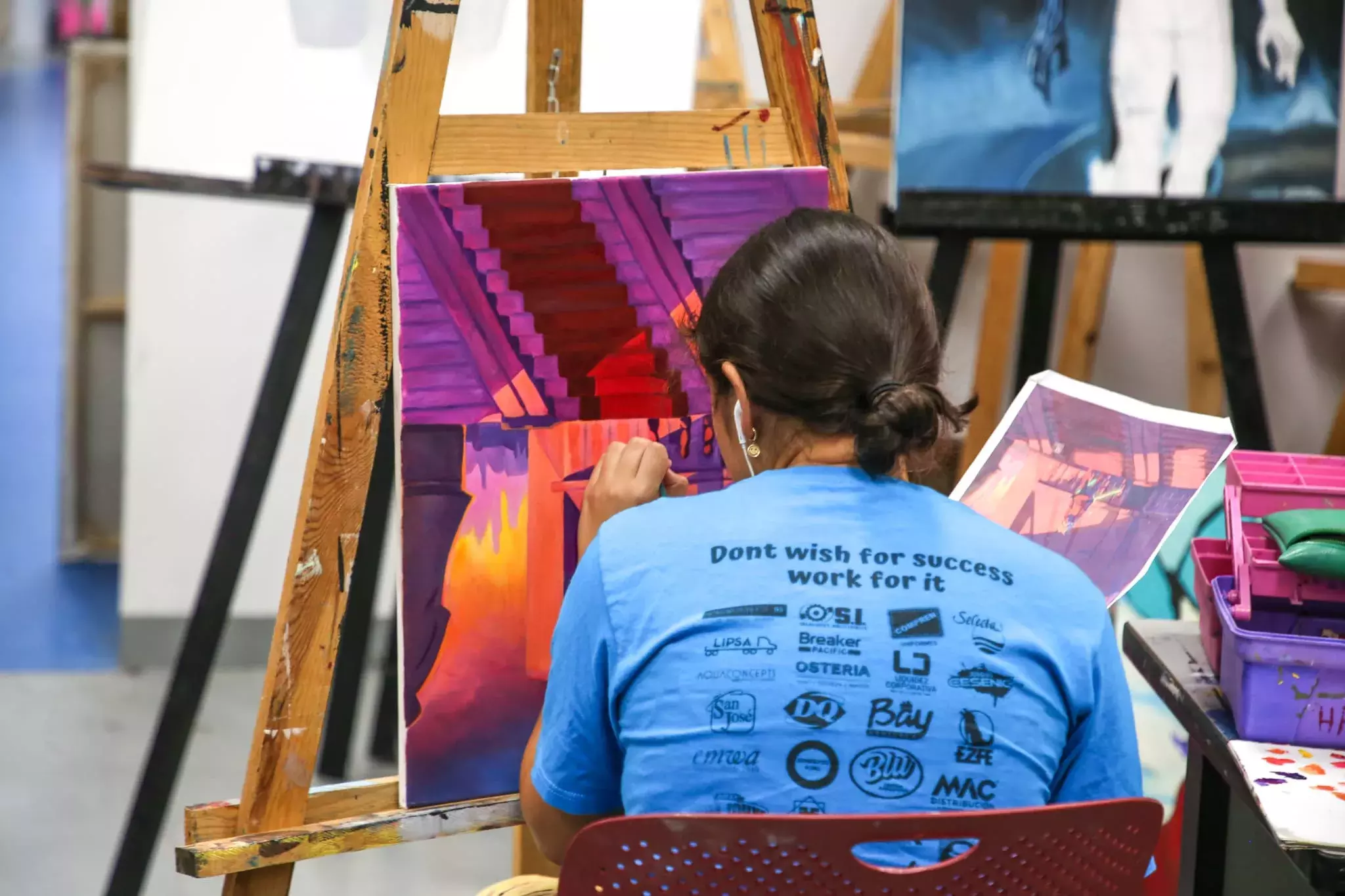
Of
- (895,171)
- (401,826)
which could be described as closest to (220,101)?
(895,171)

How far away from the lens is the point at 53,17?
13117 mm

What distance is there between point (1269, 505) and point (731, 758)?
72cm

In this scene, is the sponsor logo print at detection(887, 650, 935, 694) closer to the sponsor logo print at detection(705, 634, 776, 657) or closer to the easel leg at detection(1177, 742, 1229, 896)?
the sponsor logo print at detection(705, 634, 776, 657)

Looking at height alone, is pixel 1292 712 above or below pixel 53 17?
below

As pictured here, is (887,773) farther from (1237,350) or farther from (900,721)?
(1237,350)

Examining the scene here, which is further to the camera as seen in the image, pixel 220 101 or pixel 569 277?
pixel 220 101

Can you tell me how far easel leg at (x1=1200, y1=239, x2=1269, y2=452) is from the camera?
2.16m

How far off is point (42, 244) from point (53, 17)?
7.41 metres

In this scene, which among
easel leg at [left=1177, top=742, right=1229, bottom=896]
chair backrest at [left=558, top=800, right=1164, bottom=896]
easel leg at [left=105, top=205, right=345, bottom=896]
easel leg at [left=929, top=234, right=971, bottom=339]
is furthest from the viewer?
easel leg at [left=929, top=234, right=971, bottom=339]

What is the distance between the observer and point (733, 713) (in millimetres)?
948

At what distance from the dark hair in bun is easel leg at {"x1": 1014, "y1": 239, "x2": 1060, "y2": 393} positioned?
4.25 feet

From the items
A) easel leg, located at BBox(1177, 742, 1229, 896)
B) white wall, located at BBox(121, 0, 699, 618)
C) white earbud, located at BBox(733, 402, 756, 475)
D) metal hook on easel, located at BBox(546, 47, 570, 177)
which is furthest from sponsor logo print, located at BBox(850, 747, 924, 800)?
white wall, located at BBox(121, 0, 699, 618)

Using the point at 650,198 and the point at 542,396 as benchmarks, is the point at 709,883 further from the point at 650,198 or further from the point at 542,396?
the point at 650,198

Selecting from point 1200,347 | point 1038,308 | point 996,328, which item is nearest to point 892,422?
point 1038,308
